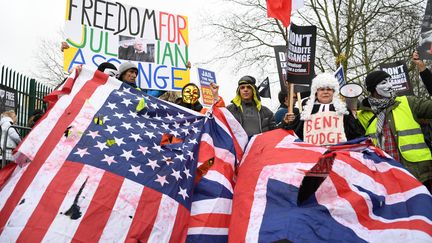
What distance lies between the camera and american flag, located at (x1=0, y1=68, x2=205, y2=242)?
2506 mm

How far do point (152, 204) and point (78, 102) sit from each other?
3.22 ft

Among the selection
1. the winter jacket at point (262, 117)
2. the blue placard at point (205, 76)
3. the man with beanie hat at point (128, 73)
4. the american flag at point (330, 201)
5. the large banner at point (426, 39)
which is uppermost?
the blue placard at point (205, 76)

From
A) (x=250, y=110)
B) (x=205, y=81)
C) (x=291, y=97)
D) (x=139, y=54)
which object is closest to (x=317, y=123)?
(x=291, y=97)

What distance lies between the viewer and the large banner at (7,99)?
5754 millimetres

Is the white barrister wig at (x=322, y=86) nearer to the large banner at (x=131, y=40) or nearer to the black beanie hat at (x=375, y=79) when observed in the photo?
the black beanie hat at (x=375, y=79)

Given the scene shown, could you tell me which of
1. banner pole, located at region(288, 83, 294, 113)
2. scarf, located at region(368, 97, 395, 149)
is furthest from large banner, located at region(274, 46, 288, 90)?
scarf, located at region(368, 97, 395, 149)

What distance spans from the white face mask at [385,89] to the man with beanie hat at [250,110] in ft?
3.72

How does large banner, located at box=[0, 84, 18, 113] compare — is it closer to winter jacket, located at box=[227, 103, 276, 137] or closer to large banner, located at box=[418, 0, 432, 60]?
winter jacket, located at box=[227, 103, 276, 137]

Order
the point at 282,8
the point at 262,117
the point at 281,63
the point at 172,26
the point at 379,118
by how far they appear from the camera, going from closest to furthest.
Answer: the point at 379,118
the point at 262,117
the point at 282,8
the point at 172,26
the point at 281,63

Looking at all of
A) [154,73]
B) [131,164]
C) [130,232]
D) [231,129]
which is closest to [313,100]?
[231,129]

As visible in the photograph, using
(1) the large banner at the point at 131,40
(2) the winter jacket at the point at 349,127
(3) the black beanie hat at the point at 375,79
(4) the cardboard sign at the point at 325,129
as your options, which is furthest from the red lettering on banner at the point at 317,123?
(1) the large banner at the point at 131,40

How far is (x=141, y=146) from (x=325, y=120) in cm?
165

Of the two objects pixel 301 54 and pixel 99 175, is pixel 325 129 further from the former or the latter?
pixel 99 175

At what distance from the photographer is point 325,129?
145 inches
